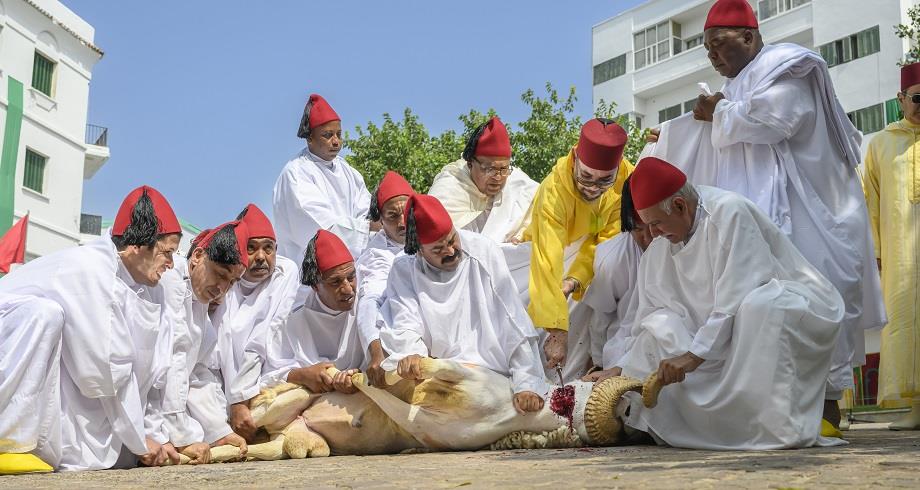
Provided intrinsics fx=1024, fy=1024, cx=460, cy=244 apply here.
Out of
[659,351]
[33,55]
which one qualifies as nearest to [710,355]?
[659,351]

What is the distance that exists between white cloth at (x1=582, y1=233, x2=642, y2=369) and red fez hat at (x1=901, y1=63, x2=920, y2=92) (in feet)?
8.36

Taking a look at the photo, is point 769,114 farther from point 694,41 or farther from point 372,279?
point 694,41

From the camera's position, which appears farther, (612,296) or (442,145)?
(442,145)

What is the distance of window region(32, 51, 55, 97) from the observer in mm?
25141

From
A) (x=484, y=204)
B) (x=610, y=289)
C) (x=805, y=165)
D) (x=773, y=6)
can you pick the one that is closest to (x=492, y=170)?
(x=484, y=204)

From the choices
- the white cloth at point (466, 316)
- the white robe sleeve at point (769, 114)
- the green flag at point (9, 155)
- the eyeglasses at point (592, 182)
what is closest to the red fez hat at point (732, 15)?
the white robe sleeve at point (769, 114)

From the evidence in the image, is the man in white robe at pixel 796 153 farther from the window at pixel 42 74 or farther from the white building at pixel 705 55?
the window at pixel 42 74

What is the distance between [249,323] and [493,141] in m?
2.38

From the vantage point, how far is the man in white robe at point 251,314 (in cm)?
641

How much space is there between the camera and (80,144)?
87.2 feet

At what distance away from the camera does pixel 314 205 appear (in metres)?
8.30

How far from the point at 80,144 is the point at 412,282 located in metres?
22.5

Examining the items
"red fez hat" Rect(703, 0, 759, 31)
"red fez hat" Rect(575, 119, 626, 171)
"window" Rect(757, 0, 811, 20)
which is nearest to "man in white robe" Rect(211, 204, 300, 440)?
"red fez hat" Rect(575, 119, 626, 171)

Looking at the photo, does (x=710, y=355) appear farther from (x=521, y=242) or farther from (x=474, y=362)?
(x=521, y=242)
